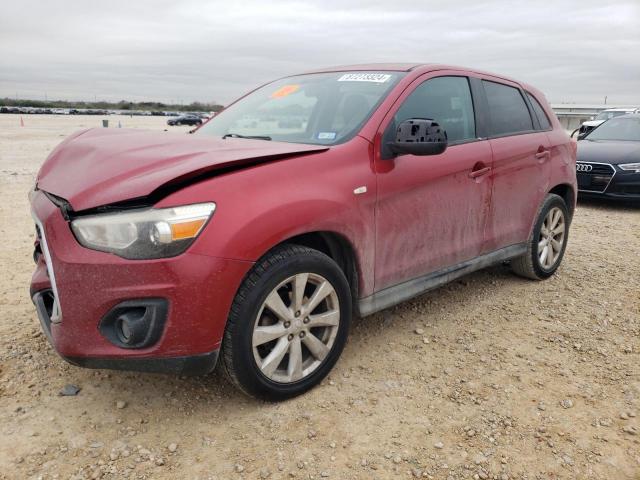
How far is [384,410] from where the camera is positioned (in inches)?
110

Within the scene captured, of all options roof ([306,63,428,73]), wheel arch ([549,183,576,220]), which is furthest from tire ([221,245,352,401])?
wheel arch ([549,183,576,220])

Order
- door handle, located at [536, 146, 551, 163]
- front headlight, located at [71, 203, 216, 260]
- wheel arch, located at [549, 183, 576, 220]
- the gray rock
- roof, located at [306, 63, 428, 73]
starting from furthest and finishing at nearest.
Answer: wheel arch, located at [549, 183, 576, 220] → door handle, located at [536, 146, 551, 163] → roof, located at [306, 63, 428, 73] → the gray rock → front headlight, located at [71, 203, 216, 260]

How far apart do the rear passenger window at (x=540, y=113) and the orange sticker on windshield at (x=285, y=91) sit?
2120mm

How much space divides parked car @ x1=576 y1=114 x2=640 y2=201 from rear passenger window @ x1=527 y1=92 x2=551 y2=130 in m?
4.49

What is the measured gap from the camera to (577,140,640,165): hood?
27.8 ft

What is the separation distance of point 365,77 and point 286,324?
Answer: 175cm

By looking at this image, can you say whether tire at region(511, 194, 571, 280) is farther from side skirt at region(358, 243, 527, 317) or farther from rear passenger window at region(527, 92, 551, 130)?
rear passenger window at region(527, 92, 551, 130)

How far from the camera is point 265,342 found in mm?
2645

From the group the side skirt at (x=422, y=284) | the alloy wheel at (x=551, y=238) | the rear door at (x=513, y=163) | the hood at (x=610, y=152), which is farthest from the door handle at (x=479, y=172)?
the hood at (x=610, y=152)

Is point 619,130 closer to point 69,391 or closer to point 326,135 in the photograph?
point 326,135

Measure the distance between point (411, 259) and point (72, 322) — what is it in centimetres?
191

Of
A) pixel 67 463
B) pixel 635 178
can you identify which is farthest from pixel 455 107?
pixel 635 178

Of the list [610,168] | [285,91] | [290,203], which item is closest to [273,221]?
[290,203]

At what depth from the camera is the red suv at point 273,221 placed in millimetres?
2307
